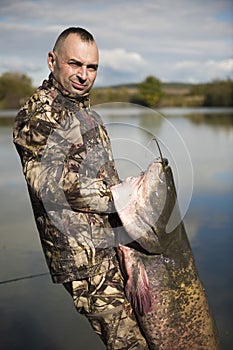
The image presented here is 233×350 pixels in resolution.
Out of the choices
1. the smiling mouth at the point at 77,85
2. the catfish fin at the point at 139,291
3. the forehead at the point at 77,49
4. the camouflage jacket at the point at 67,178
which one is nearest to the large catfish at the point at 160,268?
the catfish fin at the point at 139,291

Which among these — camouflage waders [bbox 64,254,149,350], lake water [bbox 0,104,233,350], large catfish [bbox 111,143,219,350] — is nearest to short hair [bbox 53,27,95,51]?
lake water [bbox 0,104,233,350]

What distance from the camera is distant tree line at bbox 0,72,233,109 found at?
57.2 metres

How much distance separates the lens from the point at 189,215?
821 cm

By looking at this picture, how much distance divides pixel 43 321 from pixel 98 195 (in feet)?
7.71

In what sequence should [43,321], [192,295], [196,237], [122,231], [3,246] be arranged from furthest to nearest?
[196,237], [3,246], [43,321], [192,295], [122,231]

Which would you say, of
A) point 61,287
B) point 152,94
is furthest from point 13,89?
point 61,287

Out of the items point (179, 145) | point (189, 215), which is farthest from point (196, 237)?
point (179, 145)

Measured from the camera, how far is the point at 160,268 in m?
2.96

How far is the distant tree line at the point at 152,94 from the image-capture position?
5716 cm

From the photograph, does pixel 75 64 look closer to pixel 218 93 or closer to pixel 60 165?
pixel 60 165

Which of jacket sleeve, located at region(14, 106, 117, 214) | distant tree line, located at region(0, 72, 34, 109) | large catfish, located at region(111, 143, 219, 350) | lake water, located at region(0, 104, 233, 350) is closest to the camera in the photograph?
jacket sleeve, located at region(14, 106, 117, 214)

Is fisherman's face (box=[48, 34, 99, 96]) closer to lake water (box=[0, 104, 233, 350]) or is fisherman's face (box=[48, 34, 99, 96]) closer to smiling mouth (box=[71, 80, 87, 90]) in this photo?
smiling mouth (box=[71, 80, 87, 90])

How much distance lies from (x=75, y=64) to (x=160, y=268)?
46.1 inches

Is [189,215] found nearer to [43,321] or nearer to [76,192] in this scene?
[43,321]
